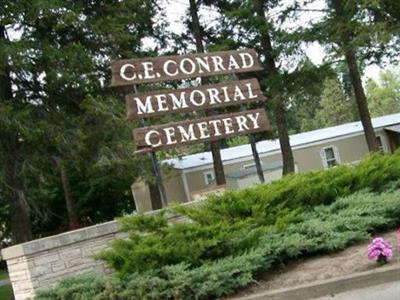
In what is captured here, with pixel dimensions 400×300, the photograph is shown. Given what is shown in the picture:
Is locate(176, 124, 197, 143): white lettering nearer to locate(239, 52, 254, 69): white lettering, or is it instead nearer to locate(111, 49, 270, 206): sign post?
locate(111, 49, 270, 206): sign post

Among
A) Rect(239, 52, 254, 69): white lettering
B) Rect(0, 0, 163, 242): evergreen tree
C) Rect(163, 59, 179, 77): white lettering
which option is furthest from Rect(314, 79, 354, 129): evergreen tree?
Rect(163, 59, 179, 77): white lettering

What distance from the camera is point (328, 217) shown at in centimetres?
794

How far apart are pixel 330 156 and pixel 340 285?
1075 inches

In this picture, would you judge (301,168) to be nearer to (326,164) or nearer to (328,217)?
(326,164)

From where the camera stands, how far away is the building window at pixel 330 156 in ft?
107

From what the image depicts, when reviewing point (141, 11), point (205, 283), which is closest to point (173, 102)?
point (205, 283)

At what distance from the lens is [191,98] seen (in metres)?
11.0

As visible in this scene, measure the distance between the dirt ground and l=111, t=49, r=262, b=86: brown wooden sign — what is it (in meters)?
4.81

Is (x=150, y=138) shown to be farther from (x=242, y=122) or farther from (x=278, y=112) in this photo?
(x=278, y=112)

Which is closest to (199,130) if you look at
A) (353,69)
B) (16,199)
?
(16,199)

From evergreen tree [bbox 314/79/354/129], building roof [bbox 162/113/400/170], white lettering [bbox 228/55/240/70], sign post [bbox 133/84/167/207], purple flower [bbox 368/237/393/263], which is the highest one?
evergreen tree [bbox 314/79/354/129]

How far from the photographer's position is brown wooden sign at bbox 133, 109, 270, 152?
1048 cm

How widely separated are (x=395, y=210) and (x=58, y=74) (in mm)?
9675

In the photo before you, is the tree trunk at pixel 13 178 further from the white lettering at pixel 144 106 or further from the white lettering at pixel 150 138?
the white lettering at pixel 150 138
